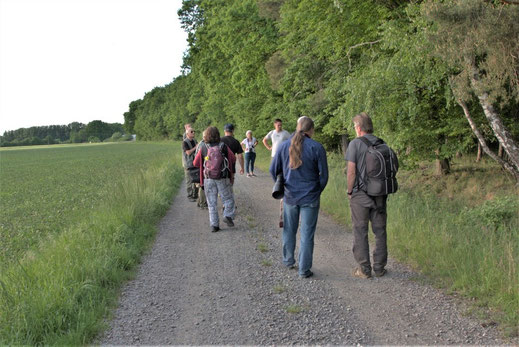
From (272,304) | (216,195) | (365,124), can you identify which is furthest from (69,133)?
(272,304)

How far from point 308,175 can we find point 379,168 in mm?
856

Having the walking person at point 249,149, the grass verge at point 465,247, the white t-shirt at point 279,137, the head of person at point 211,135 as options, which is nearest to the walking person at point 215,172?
the head of person at point 211,135

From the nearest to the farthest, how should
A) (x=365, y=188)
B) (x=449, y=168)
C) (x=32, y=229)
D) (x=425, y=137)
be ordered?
1. (x=365, y=188)
2. (x=32, y=229)
3. (x=425, y=137)
4. (x=449, y=168)

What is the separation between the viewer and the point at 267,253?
237 inches

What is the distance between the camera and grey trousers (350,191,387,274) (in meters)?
4.79

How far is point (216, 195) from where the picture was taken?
24.9 ft

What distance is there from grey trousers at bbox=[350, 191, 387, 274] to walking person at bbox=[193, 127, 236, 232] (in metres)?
3.15

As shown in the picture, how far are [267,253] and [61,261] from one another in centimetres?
277

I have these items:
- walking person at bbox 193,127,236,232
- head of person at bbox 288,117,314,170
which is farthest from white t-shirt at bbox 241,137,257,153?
head of person at bbox 288,117,314,170

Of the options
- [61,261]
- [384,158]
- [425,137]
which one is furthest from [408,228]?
[425,137]

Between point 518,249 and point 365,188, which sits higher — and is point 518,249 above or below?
below

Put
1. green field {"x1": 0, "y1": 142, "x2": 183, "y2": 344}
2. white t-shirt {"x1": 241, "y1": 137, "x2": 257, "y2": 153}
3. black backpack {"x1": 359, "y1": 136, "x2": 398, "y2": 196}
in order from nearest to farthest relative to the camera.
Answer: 1. green field {"x1": 0, "y1": 142, "x2": 183, "y2": 344}
2. black backpack {"x1": 359, "y1": 136, "x2": 398, "y2": 196}
3. white t-shirt {"x1": 241, "y1": 137, "x2": 257, "y2": 153}

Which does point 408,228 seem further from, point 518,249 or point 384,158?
point 384,158

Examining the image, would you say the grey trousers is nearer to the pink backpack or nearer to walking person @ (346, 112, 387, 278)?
walking person @ (346, 112, 387, 278)
